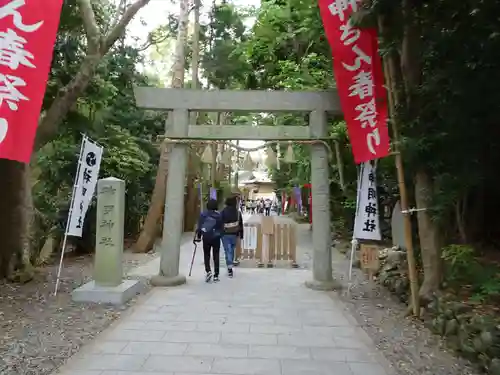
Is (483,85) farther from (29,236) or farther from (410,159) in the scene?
(29,236)

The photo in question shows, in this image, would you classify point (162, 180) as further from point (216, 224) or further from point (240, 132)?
point (240, 132)

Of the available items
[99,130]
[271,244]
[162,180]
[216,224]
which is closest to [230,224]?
[216,224]

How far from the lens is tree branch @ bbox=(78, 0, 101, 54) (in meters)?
8.93

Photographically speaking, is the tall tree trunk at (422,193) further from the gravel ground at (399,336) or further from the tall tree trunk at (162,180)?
the tall tree trunk at (162,180)

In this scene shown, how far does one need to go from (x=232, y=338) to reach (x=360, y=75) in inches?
172

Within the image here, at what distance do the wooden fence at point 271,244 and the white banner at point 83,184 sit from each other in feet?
16.6

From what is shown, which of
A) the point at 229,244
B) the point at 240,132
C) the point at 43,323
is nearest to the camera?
the point at 43,323

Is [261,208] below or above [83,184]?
above

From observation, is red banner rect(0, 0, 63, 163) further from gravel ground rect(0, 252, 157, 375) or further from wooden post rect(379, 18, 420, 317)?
wooden post rect(379, 18, 420, 317)

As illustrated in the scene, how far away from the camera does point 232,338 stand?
588 cm

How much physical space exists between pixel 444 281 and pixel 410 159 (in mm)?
1815

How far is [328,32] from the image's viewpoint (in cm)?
764

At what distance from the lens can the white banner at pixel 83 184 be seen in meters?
8.30

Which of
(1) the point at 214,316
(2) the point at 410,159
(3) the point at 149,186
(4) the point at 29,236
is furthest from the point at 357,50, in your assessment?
(3) the point at 149,186
